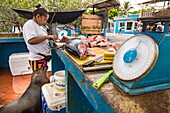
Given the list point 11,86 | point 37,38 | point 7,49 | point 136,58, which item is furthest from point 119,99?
point 7,49

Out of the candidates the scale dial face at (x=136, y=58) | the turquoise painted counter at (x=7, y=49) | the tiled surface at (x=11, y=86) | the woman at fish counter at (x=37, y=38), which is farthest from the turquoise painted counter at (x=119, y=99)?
the turquoise painted counter at (x=7, y=49)

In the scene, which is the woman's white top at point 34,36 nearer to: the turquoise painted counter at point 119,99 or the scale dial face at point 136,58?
the turquoise painted counter at point 119,99

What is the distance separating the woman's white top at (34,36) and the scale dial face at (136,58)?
5.39ft

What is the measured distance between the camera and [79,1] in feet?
16.5

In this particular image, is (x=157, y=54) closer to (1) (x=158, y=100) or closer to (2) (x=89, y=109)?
(1) (x=158, y=100)

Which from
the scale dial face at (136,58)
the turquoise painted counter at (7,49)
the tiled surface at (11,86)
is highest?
the scale dial face at (136,58)

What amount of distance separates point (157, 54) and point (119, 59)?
19 cm

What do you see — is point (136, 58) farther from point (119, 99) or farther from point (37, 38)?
point (37, 38)

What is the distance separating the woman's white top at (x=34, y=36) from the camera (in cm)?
205

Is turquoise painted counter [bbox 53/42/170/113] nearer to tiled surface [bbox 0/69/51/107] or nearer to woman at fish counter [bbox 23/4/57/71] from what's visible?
woman at fish counter [bbox 23/4/57/71]

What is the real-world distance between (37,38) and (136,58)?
168 cm

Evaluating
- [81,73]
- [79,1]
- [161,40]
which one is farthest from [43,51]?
[79,1]

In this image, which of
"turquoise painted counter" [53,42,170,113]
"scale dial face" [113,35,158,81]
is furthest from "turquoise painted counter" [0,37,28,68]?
"scale dial face" [113,35,158,81]

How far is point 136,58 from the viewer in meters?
0.66
